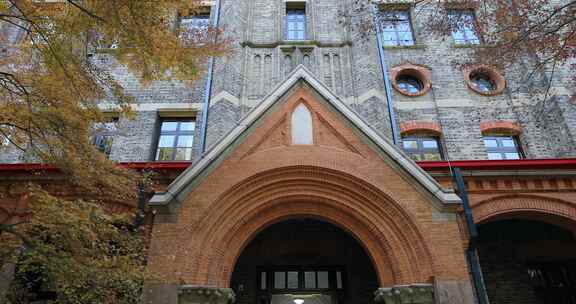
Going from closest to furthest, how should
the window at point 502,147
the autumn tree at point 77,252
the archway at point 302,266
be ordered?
the autumn tree at point 77,252 < the archway at point 302,266 < the window at point 502,147

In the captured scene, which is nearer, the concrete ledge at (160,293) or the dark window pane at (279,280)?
the concrete ledge at (160,293)

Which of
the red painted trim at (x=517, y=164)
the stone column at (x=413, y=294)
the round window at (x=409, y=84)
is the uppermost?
the round window at (x=409, y=84)

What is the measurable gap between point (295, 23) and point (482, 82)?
7.72 m

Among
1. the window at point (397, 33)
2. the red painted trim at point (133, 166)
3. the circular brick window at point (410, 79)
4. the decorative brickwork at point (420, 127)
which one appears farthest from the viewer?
the window at point (397, 33)

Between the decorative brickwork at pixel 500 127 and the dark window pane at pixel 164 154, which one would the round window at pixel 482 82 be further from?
the dark window pane at pixel 164 154

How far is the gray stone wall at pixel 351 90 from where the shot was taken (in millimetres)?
11867

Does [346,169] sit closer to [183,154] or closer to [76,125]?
[76,125]

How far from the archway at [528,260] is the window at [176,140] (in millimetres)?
9254

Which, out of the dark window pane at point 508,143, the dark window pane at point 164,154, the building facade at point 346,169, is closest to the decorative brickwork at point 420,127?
the building facade at point 346,169

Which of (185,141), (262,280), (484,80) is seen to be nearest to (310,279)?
(262,280)

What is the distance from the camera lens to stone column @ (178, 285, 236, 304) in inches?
258

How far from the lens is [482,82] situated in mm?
13578

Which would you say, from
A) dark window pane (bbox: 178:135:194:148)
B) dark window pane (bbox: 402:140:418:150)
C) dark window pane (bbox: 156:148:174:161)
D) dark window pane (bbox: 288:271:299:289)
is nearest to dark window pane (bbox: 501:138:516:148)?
dark window pane (bbox: 402:140:418:150)

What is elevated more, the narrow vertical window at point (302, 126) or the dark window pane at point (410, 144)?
the dark window pane at point (410, 144)
